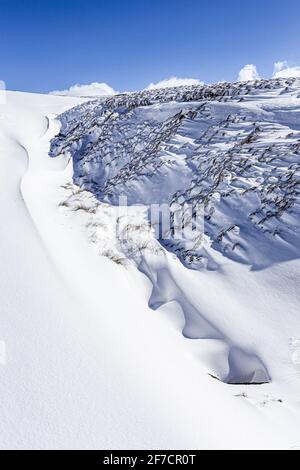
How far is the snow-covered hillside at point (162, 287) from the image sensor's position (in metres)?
3.34

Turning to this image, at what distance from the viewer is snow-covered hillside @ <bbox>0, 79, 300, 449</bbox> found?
132 inches

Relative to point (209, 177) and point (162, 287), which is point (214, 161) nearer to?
point (209, 177)

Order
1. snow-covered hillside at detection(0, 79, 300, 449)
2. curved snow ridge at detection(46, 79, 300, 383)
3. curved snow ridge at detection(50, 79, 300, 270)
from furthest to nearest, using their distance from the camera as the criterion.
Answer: curved snow ridge at detection(50, 79, 300, 270), curved snow ridge at detection(46, 79, 300, 383), snow-covered hillside at detection(0, 79, 300, 449)

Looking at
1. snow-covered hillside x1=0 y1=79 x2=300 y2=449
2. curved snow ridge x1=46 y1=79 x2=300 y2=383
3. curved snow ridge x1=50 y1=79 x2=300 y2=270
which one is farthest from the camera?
curved snow ridge x1=50 y1=79 x2=300 y2=270

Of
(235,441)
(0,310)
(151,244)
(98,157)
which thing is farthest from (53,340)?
(98,157)

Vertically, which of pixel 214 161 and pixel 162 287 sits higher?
pixel 214 161

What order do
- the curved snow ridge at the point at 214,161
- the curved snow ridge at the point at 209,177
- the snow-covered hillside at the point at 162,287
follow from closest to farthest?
1. the snow-covered hillside at the point at 162,287
2. the curved snow ridge at the point at 209,177
3. the curved snow ridge at the point at 214,161

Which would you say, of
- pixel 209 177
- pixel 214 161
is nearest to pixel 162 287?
pixel 209 177

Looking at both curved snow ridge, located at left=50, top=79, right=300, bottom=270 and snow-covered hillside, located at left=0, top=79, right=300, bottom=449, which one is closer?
snow-covered hillside, located at left=0, top=79, right=300, bottom=449

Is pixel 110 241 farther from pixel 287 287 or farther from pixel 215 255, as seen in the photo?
pixel 287 287

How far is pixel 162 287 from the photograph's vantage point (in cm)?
655

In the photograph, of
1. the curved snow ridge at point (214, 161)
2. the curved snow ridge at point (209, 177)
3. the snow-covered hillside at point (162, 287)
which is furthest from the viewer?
the curved snow ridge at point (214, 161)

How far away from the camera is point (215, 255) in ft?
22.8
